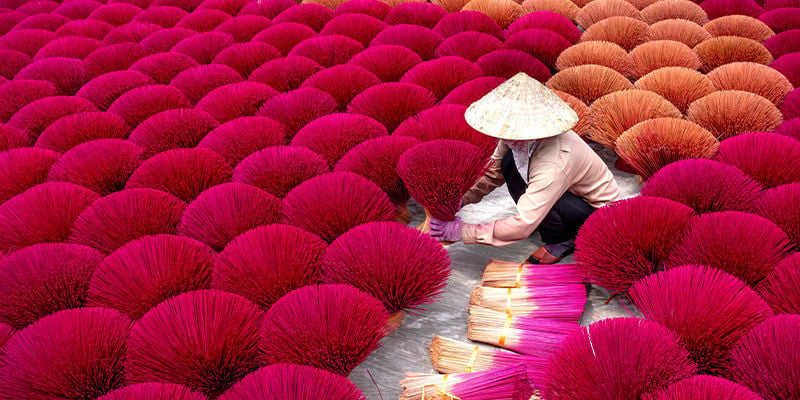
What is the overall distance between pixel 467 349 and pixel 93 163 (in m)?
0.89

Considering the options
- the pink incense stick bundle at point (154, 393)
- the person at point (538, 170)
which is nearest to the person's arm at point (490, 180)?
the person at point (538, 170)

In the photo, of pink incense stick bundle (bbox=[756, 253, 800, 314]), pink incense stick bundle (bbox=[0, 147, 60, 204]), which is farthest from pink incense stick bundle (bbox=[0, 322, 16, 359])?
pink incense stick bundle (bbox=[756, 253, 800, 314])

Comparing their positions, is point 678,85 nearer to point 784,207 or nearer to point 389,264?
point 784,207

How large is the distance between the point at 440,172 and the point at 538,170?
0.61 ft

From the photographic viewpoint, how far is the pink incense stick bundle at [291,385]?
85 cm

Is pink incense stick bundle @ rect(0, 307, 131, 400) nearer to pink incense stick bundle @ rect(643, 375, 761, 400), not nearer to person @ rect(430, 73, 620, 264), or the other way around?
person @ rect(430, 73, 620, 264)

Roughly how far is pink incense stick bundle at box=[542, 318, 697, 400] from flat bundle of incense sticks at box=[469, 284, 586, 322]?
239 mm

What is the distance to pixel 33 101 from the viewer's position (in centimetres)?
176

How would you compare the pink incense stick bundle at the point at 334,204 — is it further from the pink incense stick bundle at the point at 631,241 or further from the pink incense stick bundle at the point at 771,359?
the pink incense stick bundle at the point at 771,359

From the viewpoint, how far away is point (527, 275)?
1262mm

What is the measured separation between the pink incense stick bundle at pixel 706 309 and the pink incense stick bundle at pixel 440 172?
16.6 inches

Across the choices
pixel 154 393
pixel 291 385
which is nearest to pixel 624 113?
pixel 291 385

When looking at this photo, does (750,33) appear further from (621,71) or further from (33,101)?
(33,101)

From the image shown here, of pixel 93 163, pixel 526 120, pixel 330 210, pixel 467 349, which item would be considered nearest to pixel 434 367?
pixel 467 349
